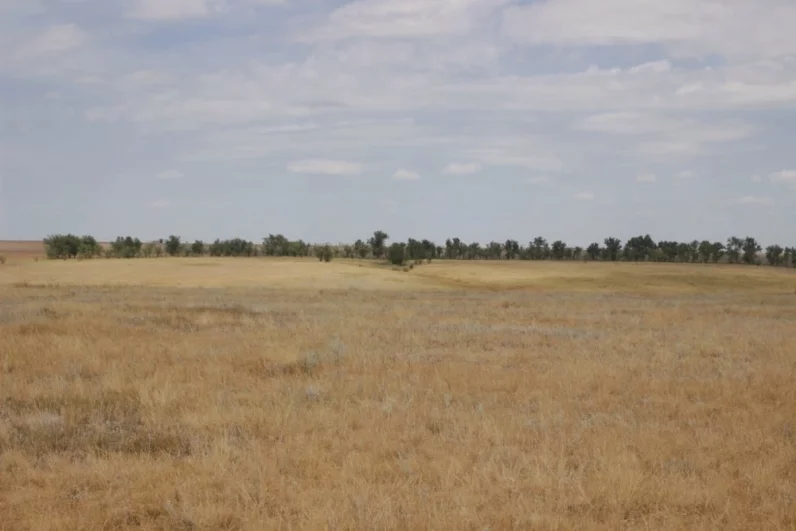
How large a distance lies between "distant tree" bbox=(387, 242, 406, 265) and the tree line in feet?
7.57

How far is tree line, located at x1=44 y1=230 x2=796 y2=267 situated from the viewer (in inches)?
3511

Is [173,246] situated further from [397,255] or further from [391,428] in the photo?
[391,428]

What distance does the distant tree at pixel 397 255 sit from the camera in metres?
78.1

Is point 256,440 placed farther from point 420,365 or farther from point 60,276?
point 60,276

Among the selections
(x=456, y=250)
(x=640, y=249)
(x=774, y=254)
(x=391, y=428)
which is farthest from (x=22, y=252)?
(x=391, y=428)

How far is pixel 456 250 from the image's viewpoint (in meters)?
116

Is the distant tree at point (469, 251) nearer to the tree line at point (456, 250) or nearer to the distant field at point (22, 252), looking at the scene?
the tree line at point (456, 250)

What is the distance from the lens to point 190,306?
26578 millimetres

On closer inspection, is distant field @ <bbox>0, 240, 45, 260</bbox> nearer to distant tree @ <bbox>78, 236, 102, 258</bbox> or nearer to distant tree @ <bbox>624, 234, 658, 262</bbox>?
distant tree @ <bbox>78, 236, 102, 258</bbox>

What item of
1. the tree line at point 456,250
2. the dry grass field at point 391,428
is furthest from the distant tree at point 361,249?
the dry grass field at point 391,428

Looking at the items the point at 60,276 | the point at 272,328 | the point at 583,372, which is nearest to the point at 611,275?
the point at 60,276

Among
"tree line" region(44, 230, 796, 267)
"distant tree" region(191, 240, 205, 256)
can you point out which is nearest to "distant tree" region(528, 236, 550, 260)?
"tree line" region(44, 230, 796, 267)

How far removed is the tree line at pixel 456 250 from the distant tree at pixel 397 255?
2309 mm

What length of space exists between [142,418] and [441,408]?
3.98m
